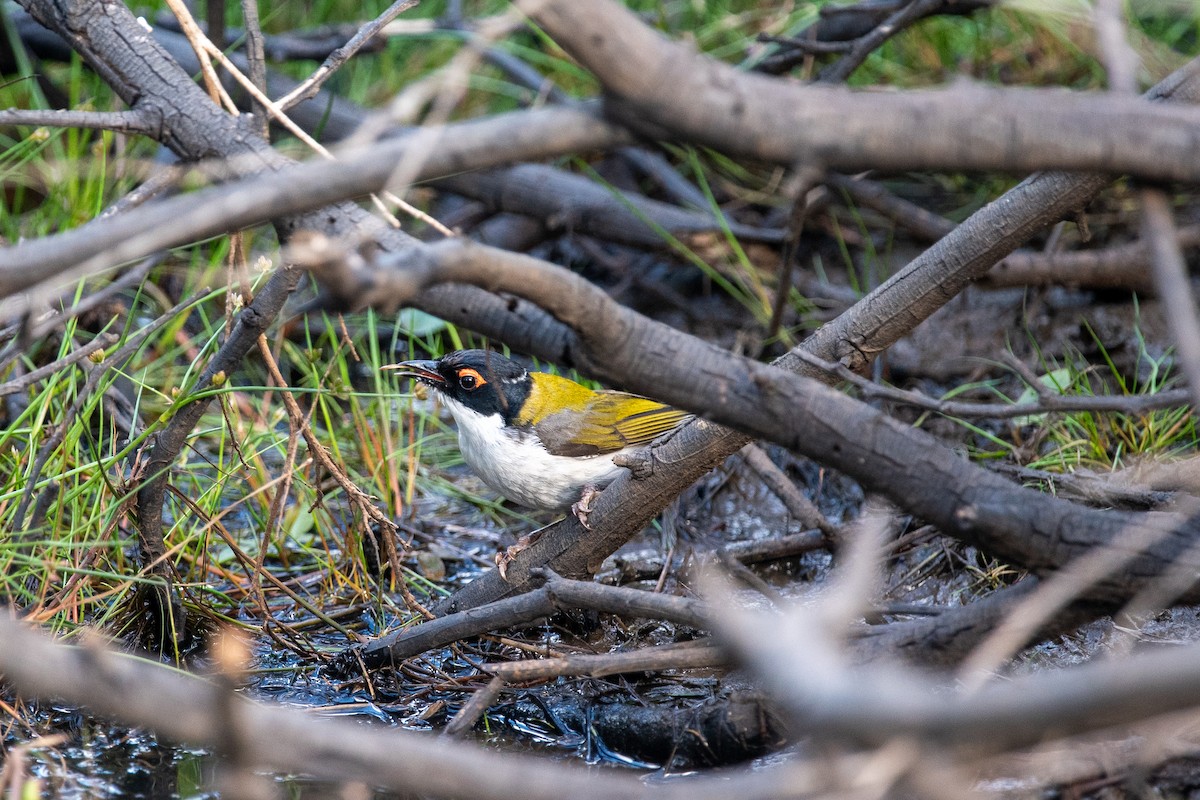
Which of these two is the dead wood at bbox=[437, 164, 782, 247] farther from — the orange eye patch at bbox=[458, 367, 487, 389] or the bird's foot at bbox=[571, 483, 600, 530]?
the bird's foot at bbox=[571, 483, 600, 530]

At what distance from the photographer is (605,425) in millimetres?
5305

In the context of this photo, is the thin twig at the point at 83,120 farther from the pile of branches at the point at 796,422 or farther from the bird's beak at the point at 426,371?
the pile of branches at the point at 796,422

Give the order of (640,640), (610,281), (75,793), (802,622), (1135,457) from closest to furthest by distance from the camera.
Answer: (802,622)
(75,793)
(640,640)
(1135,457)
(610,281)

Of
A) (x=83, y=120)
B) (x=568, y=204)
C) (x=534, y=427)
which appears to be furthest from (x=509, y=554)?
(x=568, y=204)

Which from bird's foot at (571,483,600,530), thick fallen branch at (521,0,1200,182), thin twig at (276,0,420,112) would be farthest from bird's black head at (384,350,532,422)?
thick fallen branch at (521,0,1200,182)

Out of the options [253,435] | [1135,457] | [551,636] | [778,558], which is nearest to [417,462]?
[253,435]

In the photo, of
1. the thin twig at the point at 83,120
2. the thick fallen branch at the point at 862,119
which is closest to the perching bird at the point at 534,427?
the thin twig at the point at 83,120

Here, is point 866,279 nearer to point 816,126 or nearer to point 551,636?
point 551,636

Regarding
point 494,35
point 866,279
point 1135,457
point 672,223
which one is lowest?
point 494,35

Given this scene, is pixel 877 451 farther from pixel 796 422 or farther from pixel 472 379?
pixel 472 379

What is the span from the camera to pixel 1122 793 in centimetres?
301

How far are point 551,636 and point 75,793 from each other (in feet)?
5.71

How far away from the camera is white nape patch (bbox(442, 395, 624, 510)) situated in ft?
16.0

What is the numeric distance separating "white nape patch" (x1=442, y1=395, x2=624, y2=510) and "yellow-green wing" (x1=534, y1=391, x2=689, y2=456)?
0.23ft
